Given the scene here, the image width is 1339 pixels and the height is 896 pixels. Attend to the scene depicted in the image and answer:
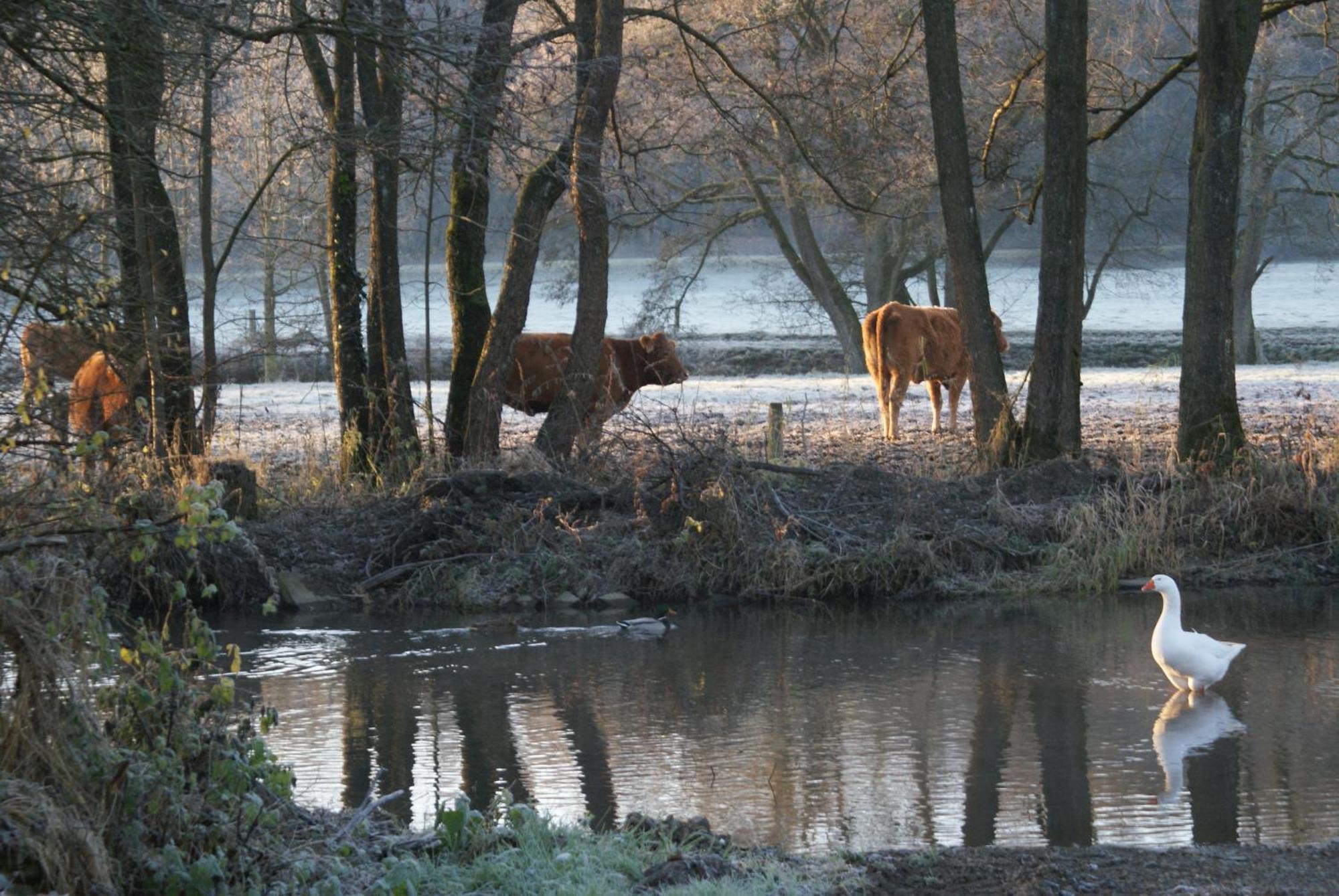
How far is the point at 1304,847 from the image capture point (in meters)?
6.45

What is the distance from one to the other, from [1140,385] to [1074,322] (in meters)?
13.4

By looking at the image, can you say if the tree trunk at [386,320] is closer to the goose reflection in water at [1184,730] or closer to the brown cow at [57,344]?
the brown cow at [57,344]

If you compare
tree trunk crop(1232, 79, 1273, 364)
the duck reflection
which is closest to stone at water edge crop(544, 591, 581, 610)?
the duck reflection

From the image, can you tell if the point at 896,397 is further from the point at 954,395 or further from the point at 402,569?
the point at 402,569

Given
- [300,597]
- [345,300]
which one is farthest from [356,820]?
[345,300]

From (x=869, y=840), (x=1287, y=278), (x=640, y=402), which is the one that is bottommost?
(x=869, y=840)

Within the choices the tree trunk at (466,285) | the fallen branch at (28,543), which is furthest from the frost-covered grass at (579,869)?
the tree trunk at (466,285)

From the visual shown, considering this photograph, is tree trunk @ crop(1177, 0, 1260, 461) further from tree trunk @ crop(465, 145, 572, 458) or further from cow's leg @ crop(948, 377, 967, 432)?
tree trunk @ crop(465, 145, 572, 458)

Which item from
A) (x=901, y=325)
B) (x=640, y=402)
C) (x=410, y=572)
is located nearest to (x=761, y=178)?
(x=640, y=402)

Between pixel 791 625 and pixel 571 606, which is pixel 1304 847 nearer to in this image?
pixel 791 625

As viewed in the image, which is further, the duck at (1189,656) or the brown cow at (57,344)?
the duck at (1189,656)

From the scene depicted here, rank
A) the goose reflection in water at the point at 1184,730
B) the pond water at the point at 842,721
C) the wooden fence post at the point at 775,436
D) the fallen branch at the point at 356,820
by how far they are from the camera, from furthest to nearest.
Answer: the wooden fence post at the point at 775,436 < the goose reflection in water at the point at 1184,730 < the pond water at the point at 842,721 < the fallen branch at the point at 356,820

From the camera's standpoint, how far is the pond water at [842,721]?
7281 mm

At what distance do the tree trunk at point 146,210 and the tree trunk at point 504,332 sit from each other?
2868 millimetres
